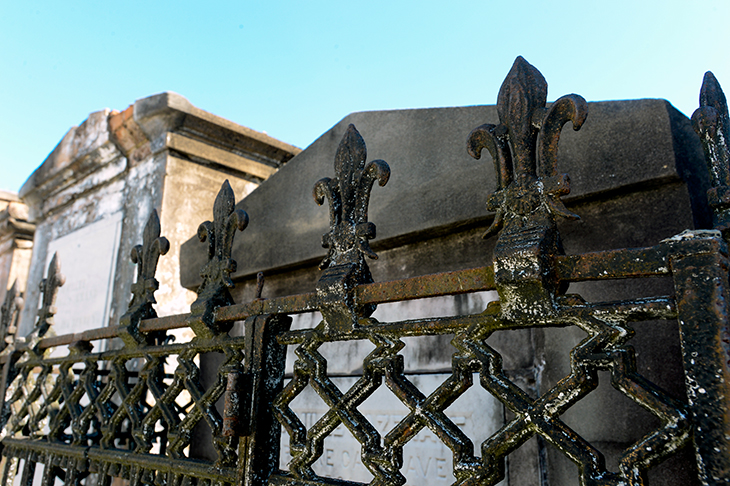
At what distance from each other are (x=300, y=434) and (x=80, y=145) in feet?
15.6

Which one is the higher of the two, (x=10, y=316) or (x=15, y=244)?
(x=15, y=244)

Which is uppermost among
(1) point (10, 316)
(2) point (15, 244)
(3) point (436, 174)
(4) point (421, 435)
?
(2) point (15, 244)

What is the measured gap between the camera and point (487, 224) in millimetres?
1815

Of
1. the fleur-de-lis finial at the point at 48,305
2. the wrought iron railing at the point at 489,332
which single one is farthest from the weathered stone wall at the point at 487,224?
the fleur-de-lis finial at the point at 48,305

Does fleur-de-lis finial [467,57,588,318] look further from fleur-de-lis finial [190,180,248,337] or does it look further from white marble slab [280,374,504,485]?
fleur-de-lis finial [190,180,248,337]

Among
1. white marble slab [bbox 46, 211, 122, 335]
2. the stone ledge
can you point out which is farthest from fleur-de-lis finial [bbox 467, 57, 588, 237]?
white marble slab [bbox 46, 211, 122, 335]

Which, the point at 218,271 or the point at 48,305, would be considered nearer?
the point at 218,271

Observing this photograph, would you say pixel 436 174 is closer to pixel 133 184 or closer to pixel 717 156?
pixel 717 156

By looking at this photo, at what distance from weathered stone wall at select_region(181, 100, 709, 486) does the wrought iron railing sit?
253 millimetres

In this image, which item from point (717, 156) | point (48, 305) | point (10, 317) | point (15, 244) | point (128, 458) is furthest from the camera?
point (15, 244)

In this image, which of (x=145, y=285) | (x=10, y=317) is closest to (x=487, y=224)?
(x=145, y=285)

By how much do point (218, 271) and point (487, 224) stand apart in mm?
995

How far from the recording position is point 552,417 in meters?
0.98

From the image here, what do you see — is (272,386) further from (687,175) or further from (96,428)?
(96,428)
